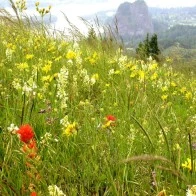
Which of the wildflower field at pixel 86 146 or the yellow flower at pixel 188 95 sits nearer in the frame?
the wildflower field at pixel 86 146

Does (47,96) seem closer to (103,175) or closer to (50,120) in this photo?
(50,120)

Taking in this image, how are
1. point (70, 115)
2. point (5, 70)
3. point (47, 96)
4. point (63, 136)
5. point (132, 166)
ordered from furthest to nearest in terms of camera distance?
point (5, 70), point (47, 96), point (70, 115), point (63, 136), point (132, 166)

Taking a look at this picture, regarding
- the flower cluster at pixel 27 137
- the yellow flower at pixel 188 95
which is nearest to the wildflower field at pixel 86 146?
the flower cluster at pixel 27 137

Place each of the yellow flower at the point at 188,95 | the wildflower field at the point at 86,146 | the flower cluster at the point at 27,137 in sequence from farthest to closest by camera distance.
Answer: the yellow flower at the point at 188,95, the wildflower field at the point at 86,146, the flower cluster at the point at 27,137

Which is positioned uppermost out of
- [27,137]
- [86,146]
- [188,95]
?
[27,137]

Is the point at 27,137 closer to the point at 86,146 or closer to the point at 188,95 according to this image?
the point at 86,146

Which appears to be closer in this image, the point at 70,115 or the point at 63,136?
the point at 63,136

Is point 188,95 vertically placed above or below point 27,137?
below

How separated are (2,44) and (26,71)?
60.5 inches

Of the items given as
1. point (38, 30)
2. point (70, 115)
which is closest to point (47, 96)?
point (70, 115)

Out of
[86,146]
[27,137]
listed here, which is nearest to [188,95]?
[86,146]

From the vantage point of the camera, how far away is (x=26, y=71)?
364cm

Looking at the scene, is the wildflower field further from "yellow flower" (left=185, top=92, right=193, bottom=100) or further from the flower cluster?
"yellow flower" (left=185, top=92, right=193, bottom=100)

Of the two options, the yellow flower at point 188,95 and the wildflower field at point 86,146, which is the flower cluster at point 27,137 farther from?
the yellow flower at point 188,95
